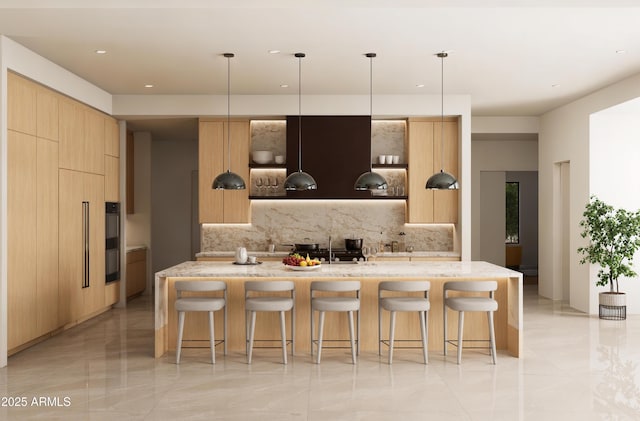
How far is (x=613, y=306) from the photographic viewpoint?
27.3 feet

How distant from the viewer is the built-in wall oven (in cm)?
891

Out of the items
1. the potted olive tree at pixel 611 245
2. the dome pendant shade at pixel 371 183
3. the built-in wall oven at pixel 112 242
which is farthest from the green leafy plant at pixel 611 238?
the built-in wall oven at pixel 112 242

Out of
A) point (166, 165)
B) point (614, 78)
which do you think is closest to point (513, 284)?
point (614, 78)

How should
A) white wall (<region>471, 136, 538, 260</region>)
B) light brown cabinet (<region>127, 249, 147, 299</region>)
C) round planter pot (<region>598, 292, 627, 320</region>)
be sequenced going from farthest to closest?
white wall (<region>471, 136, 538, 260</region>)
light brown cabinet (<region>127, 249, 147, 299</region>)
round planter pot (<region>598, 292, 627, 320</region>)

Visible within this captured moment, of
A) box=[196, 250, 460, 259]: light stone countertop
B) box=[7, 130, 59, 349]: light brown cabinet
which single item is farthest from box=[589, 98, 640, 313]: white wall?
box=[7, 130, 59, 349]: light brown cabinet

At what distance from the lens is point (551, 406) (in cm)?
466

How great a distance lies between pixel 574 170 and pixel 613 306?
6.87 feet

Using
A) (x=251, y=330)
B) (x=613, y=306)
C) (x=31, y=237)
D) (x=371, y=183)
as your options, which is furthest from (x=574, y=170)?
(x=31, y=237)

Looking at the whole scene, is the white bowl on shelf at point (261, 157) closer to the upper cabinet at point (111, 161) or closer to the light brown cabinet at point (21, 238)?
the upper cabinet at point (111, 161)

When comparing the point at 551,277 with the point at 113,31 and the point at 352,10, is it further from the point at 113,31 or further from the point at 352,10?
the point at 113,31

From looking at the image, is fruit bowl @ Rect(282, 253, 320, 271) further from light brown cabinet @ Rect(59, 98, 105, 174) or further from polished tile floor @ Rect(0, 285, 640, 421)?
light brown cabinet @ Rect(59, 98, 105, 174)

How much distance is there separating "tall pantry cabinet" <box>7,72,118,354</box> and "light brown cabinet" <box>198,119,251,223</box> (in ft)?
4.63

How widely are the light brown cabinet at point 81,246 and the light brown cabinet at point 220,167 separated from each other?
1.46m

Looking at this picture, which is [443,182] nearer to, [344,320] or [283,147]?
[344,320]
